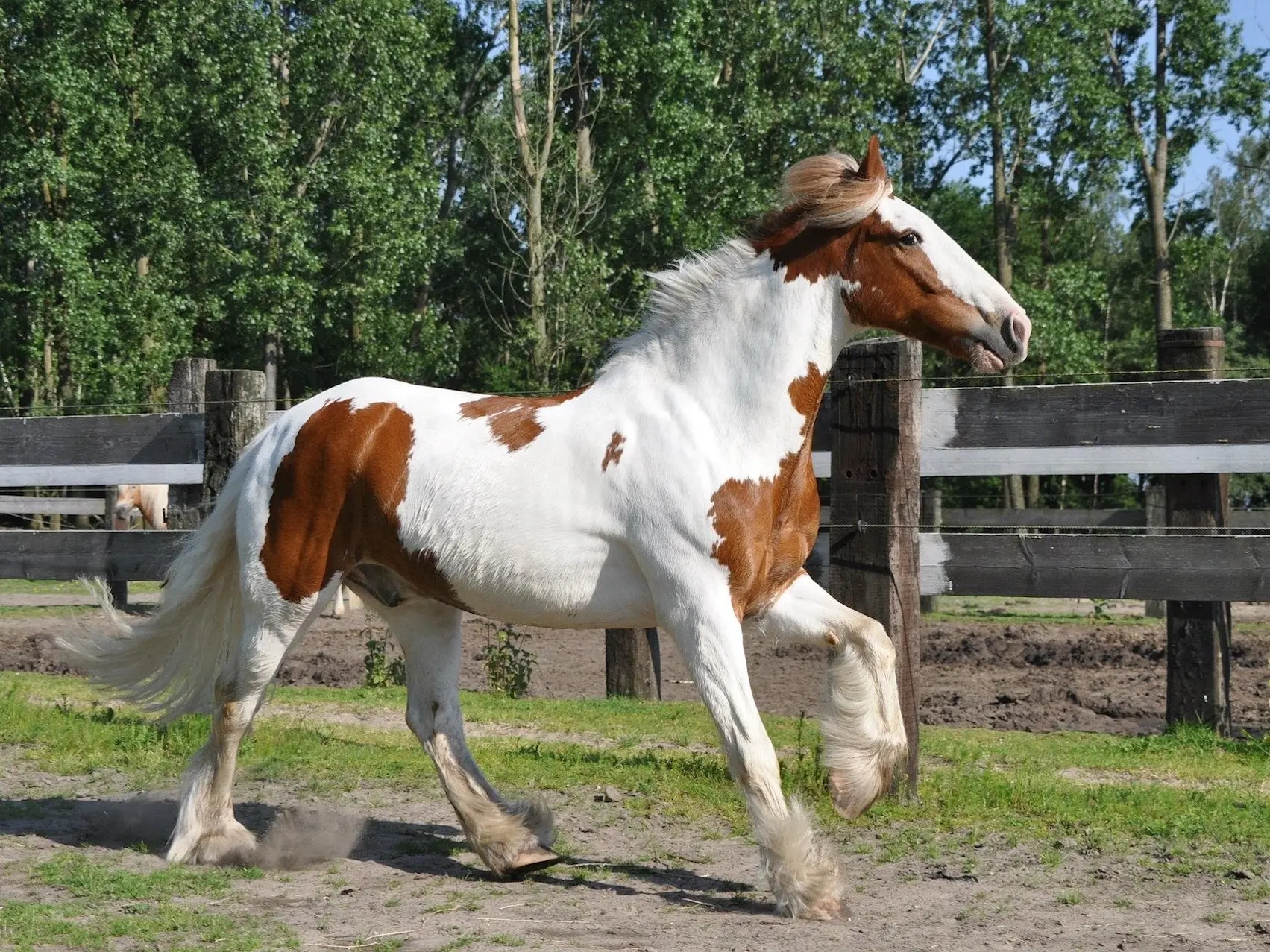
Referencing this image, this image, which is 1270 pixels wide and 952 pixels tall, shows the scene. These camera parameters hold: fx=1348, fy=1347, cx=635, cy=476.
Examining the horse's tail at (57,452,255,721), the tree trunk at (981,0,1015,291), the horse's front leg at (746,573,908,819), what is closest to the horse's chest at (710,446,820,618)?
the horse's front leg at (746,573,908,819)

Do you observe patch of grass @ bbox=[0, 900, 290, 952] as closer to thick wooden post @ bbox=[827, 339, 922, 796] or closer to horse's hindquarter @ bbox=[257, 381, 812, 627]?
horse's hindquarter @ bbox=[257, 381, 812, 627]

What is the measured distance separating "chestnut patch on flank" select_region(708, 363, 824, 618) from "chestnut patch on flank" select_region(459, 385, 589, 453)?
0.75 metres

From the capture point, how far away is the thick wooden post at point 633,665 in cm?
896

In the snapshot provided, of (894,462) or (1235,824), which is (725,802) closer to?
(894,462)

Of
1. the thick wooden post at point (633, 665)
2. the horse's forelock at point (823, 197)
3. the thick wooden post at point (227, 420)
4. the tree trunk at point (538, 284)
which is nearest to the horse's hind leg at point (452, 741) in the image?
the horse's forelock at point (823, 197)

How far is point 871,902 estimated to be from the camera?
4.42 metres

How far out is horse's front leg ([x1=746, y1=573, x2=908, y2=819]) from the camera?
464 centimetres

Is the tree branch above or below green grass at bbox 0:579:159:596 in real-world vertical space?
above

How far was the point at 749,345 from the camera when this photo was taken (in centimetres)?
470

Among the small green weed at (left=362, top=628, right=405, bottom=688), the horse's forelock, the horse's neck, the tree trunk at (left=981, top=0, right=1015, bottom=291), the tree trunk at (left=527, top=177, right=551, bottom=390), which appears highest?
the tree trunk at (left=981, top=0, right=1015, bottom=291)

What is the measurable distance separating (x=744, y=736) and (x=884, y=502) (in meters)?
1.81

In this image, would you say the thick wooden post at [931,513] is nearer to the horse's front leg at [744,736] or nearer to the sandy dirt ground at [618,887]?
the sandy dirt ground at [618,887]

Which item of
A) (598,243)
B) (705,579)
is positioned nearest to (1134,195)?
(598,243)

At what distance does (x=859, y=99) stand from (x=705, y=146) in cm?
405
